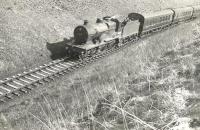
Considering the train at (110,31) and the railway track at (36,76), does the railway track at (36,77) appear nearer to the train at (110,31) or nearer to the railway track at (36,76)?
the railway track at (36,76)

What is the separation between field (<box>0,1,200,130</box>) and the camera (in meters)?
7.79

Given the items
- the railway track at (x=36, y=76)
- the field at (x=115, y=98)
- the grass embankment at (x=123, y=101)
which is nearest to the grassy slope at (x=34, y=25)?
the field at (x=115, y=98)

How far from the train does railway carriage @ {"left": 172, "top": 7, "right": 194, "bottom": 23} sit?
404cm

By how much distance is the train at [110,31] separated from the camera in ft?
67.7

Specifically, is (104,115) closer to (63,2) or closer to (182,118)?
(182,118)

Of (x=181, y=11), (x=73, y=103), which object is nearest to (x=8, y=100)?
(x=73, y=103)

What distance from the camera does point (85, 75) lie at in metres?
18.1

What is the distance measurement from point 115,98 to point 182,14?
3061 centimetres

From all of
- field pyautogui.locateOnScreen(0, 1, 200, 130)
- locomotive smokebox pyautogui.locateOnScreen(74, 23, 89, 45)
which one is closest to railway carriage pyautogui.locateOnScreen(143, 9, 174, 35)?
field pyautogui.locateOnScreen(0, 1, 200, 130)

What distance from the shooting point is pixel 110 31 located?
2269 cm

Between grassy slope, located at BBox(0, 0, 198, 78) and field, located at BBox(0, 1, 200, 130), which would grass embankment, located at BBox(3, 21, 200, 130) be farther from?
grassy slope, located at BBox(0, 0, 198, 78)

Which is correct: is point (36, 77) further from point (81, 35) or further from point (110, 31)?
point (110, 31)

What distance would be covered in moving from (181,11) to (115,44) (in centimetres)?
1719

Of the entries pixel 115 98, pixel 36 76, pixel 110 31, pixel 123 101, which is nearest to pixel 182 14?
pixel 110 31
